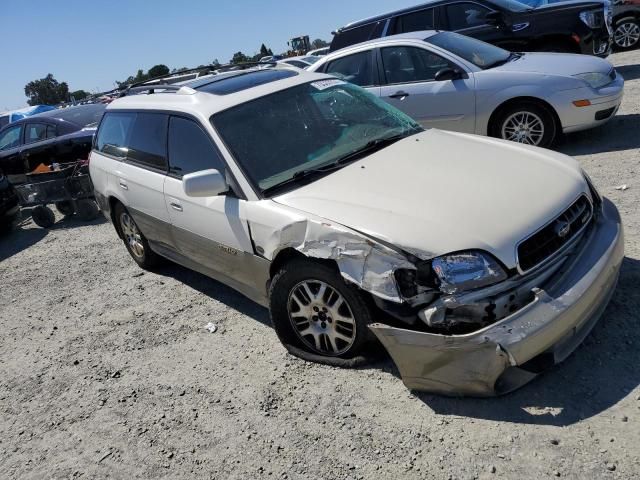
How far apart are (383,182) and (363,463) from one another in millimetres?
1579

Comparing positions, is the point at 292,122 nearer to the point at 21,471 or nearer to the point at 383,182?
the point at 383,182

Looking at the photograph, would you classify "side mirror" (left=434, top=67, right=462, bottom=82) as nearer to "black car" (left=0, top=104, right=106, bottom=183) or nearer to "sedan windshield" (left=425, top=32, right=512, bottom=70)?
"sedan windshield" (left=425, top=32, right=512, bottom=70)

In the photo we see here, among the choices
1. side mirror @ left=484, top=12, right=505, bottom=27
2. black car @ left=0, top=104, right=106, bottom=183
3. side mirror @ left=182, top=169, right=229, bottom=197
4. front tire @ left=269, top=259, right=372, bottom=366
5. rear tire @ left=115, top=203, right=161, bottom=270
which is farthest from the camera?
black car @ left=0, top=104, right=106, bottom=183

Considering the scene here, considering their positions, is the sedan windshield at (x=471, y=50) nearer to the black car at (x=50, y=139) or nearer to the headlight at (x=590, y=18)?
the headlight at (x=590, y=18)

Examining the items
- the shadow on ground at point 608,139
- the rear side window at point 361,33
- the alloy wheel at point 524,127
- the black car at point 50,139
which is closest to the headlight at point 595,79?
the alloy wheel at point 524,127

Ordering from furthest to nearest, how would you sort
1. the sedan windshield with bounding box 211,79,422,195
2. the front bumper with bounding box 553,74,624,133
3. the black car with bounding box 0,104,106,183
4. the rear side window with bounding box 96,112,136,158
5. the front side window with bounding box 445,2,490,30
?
the black car with bounding box 0,104,106,183 < the front side window with bounding box 445,2,490,30 < the front bumper with bounding box 553,74,624,133 < the rear side window with bounding box 96,112,136,158 < the sedan windshield with bounding box 211,79,422,195

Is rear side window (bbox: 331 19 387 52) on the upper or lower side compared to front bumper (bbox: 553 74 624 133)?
upper

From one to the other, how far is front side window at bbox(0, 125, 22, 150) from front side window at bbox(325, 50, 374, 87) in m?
6.56

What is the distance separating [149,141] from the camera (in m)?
4.45

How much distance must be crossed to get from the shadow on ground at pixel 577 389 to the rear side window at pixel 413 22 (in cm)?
716

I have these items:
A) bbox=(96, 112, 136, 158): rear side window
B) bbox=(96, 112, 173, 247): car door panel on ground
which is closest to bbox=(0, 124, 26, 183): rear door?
bbox=(96, 112, 136, 158): rear side window

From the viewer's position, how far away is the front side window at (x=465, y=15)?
29.4 feet

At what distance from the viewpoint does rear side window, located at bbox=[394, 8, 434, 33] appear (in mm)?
8930

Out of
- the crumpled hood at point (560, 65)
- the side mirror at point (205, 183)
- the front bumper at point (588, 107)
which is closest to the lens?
the side mirror at point (205, 183)
